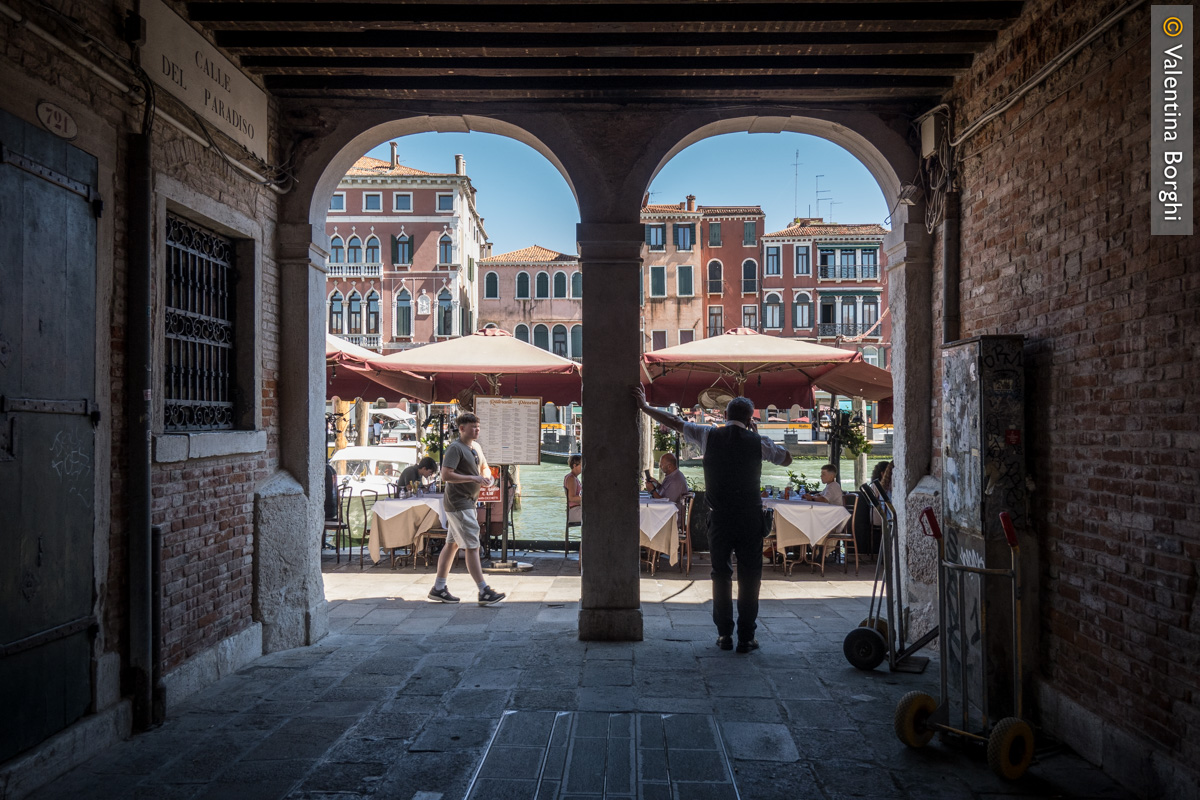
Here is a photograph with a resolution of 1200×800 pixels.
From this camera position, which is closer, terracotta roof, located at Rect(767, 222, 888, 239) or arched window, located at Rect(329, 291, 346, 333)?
arched window, located at Rect(329, 291, 346, 333)

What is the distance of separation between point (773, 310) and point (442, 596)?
141ft

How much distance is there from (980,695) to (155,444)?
448 centimetres

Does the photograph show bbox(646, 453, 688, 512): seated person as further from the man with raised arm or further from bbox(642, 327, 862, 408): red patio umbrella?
the man with raised arm

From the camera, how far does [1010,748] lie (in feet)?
11.4

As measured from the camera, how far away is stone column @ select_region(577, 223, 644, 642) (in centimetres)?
583

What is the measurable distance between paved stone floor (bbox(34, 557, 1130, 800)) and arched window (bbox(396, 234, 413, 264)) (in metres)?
38.3

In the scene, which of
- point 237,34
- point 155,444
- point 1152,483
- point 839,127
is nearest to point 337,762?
point 155,444

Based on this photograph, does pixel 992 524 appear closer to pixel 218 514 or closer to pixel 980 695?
pixel 980 695

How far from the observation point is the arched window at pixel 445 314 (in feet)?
140

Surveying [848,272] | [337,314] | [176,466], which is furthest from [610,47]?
[848,272]

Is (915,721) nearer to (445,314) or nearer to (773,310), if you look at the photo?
(445,314)

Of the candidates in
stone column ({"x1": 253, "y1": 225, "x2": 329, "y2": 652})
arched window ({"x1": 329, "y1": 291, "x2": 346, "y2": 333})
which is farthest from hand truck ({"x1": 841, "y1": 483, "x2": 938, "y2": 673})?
arched window ({"x1": 329, "y1": 291, "x2": 346, "y2": 333})

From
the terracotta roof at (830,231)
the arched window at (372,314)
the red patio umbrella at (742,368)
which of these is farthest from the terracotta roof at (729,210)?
the red patio umbrella at (742,368)

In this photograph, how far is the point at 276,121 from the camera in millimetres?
5895
